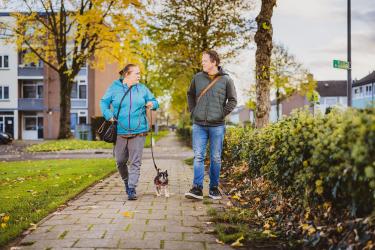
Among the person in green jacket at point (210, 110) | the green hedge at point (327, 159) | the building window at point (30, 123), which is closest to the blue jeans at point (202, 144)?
the person in green jacket at point (210, 110)

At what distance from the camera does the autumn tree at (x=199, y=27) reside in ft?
79.5

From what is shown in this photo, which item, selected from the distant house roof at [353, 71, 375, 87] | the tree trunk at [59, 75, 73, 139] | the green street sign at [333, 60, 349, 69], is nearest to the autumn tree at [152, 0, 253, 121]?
the tree trunk at [59, 75, 73, 139]

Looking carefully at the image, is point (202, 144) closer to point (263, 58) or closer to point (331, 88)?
point (263, 58)

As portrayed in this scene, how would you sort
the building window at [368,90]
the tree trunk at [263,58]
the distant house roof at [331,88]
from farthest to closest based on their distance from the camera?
the distant house roof at [331,88]
the building window at [368,90]
the tree trunk at [263,58]

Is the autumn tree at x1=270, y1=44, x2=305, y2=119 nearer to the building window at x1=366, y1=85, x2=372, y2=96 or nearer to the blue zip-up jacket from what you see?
the building window at x1=366, y1=85, x2=372, y2=96

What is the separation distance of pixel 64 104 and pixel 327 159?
91.9 feet

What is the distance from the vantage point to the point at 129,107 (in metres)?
7.09

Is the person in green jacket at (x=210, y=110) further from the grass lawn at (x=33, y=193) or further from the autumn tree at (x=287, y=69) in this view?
the autumn tree at (x=287, y=69)

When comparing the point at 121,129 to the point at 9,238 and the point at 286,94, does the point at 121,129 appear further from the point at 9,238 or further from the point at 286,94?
the point at 286,94

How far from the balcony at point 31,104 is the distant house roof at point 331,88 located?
56.2 m

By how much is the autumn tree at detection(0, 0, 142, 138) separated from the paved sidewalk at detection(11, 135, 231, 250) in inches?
682

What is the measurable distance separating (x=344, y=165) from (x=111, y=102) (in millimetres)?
4413

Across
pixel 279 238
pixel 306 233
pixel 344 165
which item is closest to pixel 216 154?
pixel 279 238

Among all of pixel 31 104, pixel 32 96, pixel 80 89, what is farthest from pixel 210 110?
pixel 32 96
